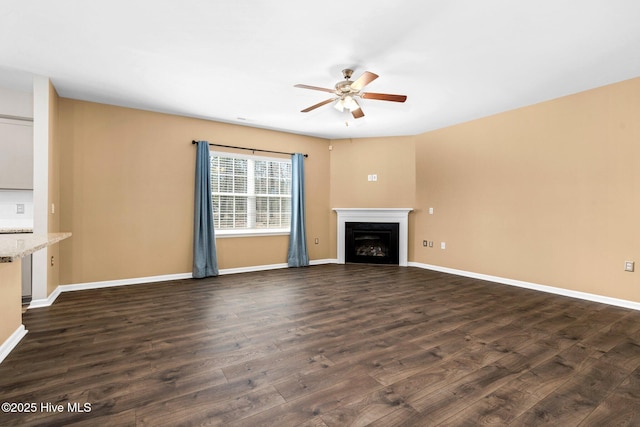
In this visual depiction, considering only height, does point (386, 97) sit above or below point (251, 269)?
above

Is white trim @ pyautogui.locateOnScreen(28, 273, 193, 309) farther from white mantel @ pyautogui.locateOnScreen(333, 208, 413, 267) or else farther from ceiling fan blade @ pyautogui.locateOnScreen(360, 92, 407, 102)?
ceiling fan blade @ pyautogui.locateOnScreen(360, 92, 407, 102)

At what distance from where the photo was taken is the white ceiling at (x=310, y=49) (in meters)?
2.29

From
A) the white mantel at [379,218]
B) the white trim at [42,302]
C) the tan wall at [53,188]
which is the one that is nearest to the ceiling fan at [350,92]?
the white mantel at [379,218]

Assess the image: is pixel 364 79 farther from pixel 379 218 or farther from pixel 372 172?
pixel 379 218

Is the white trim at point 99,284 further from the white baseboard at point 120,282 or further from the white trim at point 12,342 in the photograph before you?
the white trim at point 12,342

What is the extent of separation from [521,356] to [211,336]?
2.54 metres

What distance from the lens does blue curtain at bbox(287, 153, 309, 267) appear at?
5801 millimetres

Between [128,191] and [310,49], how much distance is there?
3.44 m

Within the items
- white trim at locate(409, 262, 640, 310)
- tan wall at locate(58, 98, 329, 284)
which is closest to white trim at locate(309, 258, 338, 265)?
tan wall at locate(58, 98, 329, 284)

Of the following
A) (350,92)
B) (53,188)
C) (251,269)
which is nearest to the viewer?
(350,92)

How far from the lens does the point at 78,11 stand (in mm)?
2324

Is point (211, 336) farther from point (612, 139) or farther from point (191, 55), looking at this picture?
point (612, 139)

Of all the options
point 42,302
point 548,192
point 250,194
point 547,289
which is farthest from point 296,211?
point 547,289

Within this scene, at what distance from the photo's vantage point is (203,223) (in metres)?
4.89
